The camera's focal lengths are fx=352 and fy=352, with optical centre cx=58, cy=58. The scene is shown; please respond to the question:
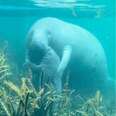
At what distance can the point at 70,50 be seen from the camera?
485 inches

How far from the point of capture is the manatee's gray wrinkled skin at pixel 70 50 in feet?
35.9

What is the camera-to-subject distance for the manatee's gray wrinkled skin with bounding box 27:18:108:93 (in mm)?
10930

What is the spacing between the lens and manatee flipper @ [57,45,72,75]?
432 inches

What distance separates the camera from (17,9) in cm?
2180

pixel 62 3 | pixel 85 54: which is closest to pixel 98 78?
pixel 85 54

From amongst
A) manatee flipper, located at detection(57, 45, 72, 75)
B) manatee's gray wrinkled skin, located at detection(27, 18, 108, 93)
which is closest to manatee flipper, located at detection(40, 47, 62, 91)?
manatee's gray wrinkled skin, located at detection(27, 18, 108, 93)

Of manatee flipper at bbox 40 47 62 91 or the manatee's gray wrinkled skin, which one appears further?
the manatee's gray wrinkled skin

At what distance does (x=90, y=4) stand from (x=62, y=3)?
175 cm

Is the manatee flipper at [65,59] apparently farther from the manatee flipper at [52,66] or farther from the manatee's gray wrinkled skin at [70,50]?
the manatee flipper at [52,66]

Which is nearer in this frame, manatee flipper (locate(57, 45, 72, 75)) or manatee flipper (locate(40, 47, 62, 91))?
manatee flipper (locate(40, 47, 62, 91))

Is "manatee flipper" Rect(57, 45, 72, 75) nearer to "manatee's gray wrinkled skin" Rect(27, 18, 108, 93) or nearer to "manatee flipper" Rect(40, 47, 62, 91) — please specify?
"manatee's gray wrinkled skin" Rect(27, 18, 108, 93)

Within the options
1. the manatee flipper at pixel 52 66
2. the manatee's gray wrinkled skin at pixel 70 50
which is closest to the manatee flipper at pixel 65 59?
the manatee's gray wrinkled skin at pixel 70 50

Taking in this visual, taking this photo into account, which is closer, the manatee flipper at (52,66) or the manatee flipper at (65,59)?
the manatee flipper at (52,66)

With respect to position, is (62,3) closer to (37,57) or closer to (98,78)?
(98,78)
